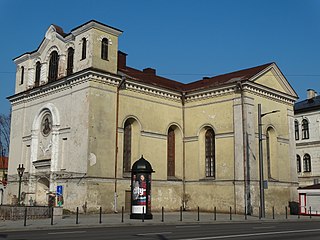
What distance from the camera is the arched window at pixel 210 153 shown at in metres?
35.0

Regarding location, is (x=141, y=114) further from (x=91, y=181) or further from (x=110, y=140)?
(x=91, y=181)

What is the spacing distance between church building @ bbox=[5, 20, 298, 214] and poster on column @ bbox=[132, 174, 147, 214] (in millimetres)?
5156

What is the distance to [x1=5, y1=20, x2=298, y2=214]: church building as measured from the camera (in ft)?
98.9

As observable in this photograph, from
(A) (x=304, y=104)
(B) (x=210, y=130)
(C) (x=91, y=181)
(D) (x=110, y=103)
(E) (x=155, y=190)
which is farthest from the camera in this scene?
(A) (x=304, y=104)

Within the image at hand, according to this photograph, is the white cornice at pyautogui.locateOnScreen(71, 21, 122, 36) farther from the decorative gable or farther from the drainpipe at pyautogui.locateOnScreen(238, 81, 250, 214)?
the decorative gable

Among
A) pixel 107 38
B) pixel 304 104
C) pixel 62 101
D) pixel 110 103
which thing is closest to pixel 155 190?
pixel 110 103

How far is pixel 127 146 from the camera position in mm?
32719

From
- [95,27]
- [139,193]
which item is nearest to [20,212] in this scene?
[139,193]

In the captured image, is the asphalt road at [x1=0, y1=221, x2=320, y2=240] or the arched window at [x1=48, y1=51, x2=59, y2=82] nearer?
the asphalt road at [x1=0, y1=221, x2=320, y2=240]

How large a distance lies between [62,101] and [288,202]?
2103 cm

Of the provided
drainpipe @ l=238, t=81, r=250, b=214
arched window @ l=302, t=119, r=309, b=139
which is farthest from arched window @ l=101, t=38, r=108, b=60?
arched window @ l=302, t=119, r=309, b=139

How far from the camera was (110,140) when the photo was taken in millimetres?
30562

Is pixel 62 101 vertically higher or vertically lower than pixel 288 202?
higher

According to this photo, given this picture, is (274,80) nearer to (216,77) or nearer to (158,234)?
(216,77)
